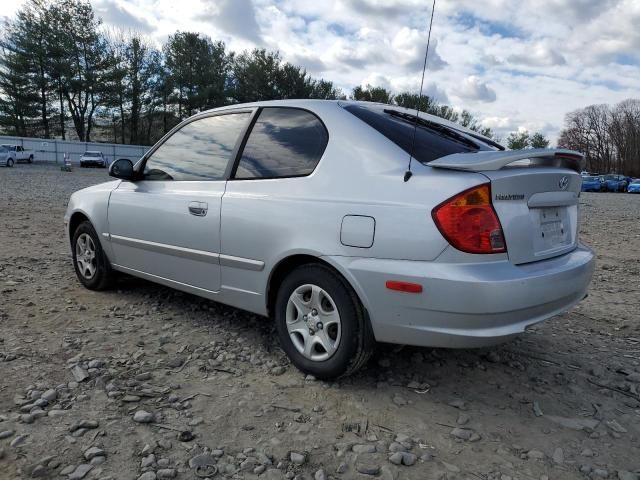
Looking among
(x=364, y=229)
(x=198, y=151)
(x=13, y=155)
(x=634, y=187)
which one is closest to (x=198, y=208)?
(x=198, y=151)

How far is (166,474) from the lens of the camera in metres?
2.08

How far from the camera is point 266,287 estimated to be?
3.12m

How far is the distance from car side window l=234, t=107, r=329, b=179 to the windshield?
10.5 inches

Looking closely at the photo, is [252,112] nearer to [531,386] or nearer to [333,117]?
[333,117]

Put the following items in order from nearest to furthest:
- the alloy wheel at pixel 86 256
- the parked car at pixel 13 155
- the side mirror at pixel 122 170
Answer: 1. the side mirror at pixel 122 170
2. the alloy wheel at pixel 86 256
3. the parked car at pixel 13 155

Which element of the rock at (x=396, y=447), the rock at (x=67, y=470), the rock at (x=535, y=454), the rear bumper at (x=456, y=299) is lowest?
the rock at (x=67, y=470)

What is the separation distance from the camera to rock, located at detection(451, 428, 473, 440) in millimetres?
2430

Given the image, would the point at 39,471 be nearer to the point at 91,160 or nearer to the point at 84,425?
the point at 84,425

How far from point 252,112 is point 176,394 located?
6.25ft

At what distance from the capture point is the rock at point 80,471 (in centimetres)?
205

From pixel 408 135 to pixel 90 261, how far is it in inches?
126

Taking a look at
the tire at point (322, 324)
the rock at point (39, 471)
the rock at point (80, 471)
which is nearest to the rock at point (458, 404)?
the tire at point (322, 324)

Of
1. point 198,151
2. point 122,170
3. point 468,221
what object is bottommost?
point 468,221

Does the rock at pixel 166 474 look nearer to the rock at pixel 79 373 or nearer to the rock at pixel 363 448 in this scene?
the rock at pixel 363 448
